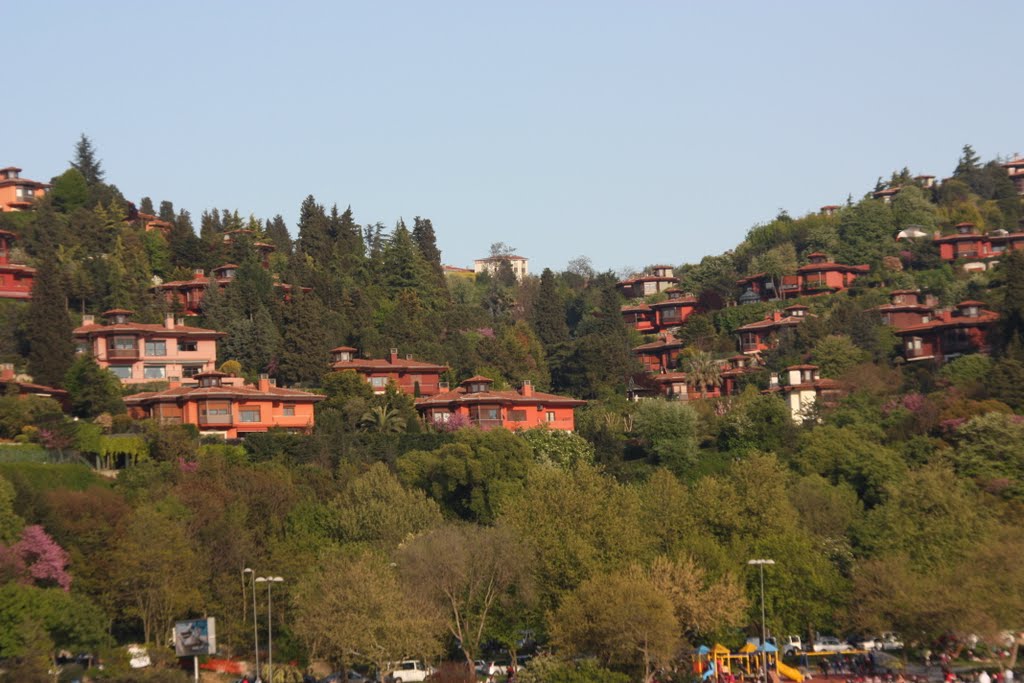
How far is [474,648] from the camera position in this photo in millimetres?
66500

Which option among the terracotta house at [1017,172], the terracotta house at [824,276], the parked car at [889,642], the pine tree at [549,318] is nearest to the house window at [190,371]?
the pine tree at [549,318]

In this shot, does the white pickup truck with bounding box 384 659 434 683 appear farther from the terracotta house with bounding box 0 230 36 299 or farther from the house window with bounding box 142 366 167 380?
the terracotta house with bounding box 0 230 36 299

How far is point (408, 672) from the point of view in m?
66.6

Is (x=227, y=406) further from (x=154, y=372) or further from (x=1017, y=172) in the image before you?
(x=1017, y=172)

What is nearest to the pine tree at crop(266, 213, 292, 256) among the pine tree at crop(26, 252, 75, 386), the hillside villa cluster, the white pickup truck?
the hillside villa cluster

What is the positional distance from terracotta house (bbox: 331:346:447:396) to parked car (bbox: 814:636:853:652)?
41.2m

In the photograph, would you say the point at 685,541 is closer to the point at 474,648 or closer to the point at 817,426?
the point at 474,648

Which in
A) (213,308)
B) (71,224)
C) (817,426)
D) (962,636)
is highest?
(71,224)

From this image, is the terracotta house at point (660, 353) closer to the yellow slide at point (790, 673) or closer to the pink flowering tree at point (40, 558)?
the yellow slide at point (790, 673)

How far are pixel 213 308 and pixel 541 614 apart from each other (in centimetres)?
5300

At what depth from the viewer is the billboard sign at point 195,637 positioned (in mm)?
63812

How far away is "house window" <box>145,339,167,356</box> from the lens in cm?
10606

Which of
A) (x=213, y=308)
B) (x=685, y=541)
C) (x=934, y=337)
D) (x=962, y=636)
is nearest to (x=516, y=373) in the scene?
(x=213, y=308)

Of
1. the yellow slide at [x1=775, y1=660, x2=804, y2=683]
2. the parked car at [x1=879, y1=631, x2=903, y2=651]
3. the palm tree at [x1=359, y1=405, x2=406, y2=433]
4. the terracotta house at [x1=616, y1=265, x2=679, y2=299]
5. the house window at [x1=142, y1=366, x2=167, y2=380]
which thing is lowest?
the yellow slide at [x1=775, y1=660, x2=804, y2=683]
